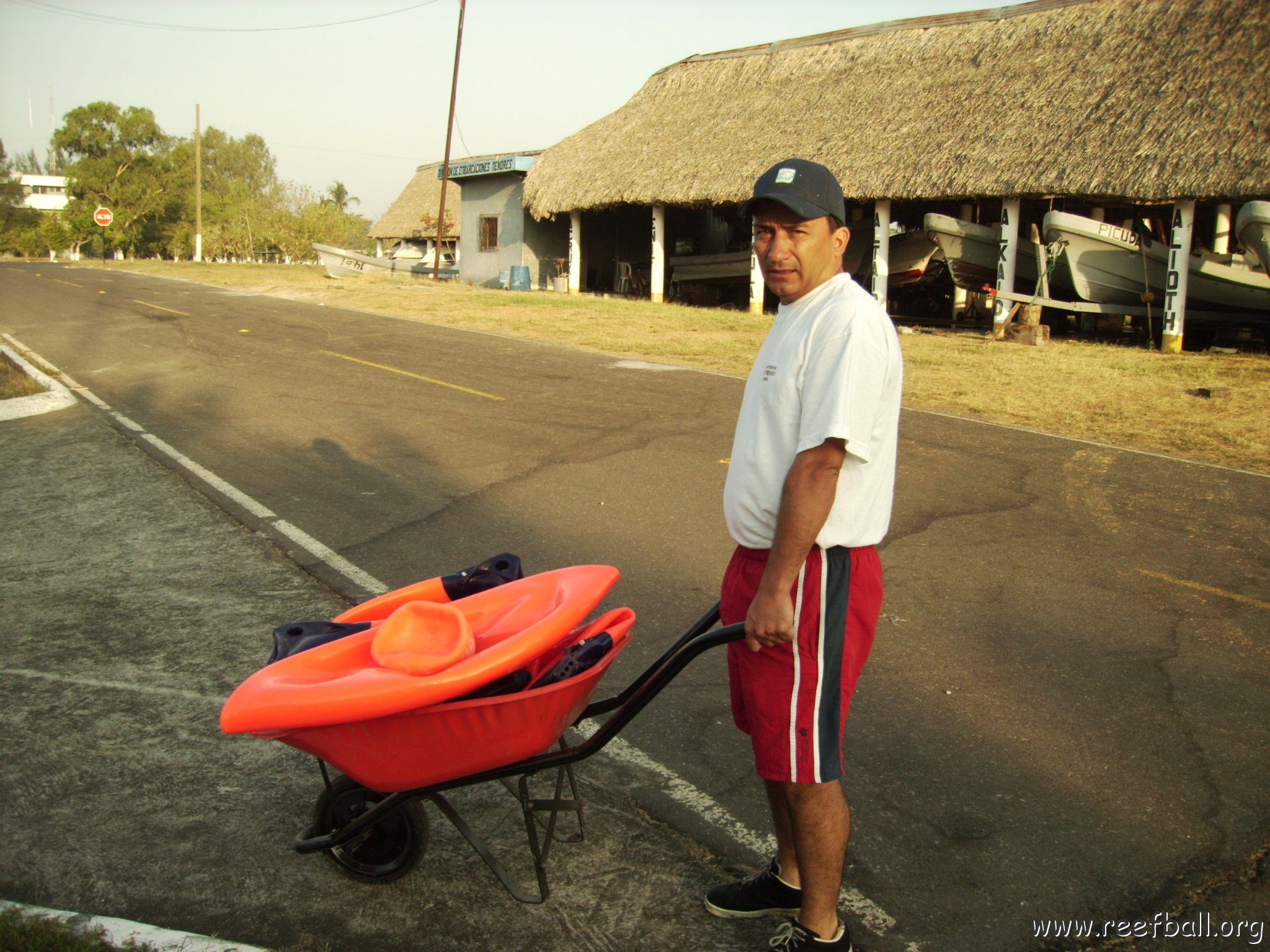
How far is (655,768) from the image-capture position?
3514 mm

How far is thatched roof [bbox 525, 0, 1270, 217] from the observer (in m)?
16.4

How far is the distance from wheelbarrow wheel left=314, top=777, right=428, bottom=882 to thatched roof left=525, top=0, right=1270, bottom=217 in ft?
54.7

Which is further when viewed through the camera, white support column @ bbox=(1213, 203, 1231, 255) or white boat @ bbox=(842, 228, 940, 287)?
white boat @ bbox=(842, 228, 940, 287)

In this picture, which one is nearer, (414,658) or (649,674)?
(414,658)

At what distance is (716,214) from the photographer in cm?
3059

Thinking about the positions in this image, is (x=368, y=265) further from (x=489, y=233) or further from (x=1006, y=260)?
(x=1006, y=260)

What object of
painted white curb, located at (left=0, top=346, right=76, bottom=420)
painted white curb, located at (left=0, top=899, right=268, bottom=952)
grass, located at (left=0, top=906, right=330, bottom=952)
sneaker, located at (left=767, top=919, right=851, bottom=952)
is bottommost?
painted white curb, located at (left=0, top=899, right=268, bottom=952)

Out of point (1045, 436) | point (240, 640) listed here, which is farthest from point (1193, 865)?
point (1045, 436)

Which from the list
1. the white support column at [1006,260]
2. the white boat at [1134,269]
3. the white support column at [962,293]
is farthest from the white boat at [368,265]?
the white boat at [1134,269]

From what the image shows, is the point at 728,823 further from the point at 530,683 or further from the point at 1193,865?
the point at 1193,865

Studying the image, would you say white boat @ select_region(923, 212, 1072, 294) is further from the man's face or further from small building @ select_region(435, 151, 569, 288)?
the man's face

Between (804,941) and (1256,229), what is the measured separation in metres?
15.8

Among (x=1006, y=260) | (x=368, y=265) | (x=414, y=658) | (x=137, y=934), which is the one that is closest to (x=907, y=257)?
(x=1006, y=260)

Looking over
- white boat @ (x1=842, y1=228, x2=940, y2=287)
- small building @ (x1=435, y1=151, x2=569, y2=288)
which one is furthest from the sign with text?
white boat @ (x1=842, y1=228, x2=940, y2=287)
